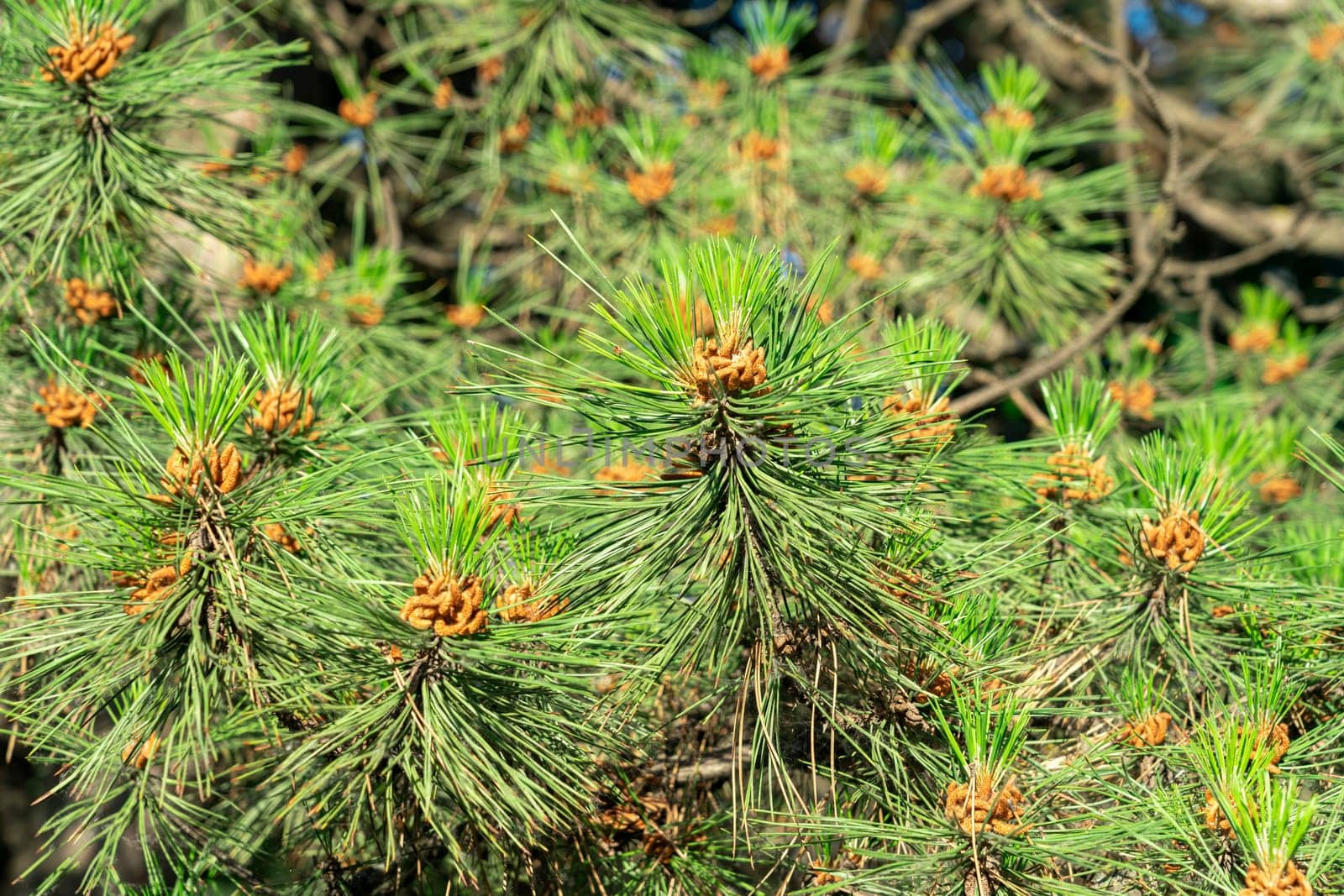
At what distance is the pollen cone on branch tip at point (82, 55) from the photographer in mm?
935

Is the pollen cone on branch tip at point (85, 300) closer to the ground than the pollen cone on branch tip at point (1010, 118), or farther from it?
closer to the ground

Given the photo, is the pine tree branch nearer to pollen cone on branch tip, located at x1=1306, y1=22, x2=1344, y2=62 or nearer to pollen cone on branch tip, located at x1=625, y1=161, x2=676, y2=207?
pollen cone on branch tip, located at x1=625, y1=161, x2=676, y2=207

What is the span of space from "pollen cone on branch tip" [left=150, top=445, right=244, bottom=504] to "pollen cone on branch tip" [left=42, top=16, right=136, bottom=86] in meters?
0.43

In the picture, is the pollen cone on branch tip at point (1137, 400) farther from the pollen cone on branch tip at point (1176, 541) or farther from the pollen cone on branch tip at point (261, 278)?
the pollen cone on branch tip at point (261, 278)

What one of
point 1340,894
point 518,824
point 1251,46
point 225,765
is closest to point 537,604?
point 518,824

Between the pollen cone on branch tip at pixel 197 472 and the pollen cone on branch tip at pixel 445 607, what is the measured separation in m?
0.16

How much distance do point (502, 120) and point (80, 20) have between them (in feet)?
2.39

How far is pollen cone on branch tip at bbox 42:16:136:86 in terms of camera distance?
36.8 inches

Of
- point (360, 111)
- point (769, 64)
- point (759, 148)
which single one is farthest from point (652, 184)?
point (360, 111)

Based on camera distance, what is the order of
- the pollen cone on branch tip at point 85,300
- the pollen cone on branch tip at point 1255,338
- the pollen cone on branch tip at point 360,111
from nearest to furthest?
the pollen cone on branch tip at point 85,300, the pollen cone on branch tip at point 360,111, the pollen cone on branch tip at point 1255,338

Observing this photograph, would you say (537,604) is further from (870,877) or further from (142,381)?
(142,381)

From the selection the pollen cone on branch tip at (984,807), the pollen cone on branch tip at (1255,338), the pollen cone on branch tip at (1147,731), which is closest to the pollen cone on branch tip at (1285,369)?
the pollen cone on branch tip at (1255,338)

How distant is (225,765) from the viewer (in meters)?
1.15

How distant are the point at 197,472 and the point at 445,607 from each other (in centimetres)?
20
